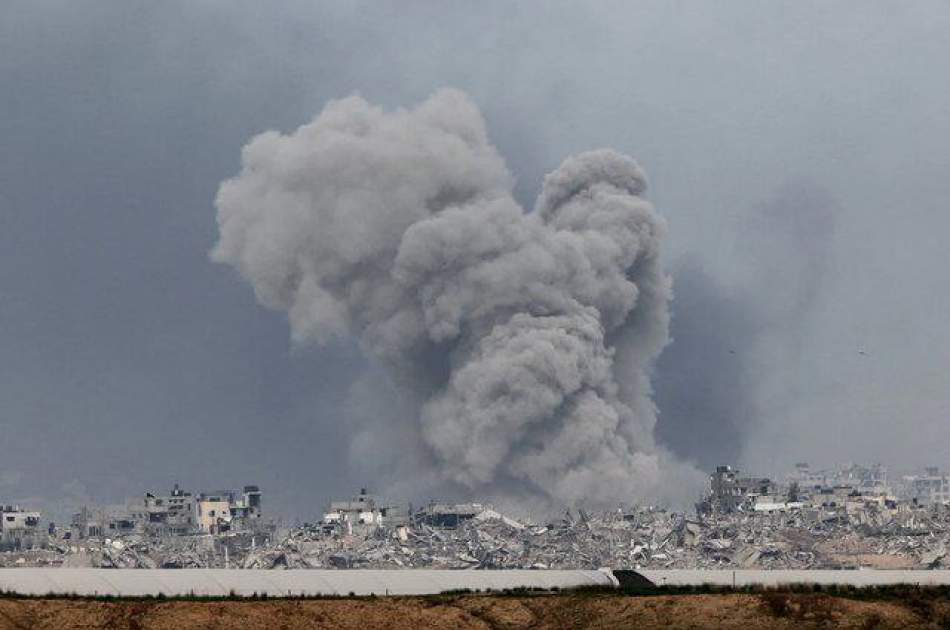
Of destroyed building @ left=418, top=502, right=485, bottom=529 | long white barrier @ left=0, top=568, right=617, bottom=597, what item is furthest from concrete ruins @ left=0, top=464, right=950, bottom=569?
long white barrier @ left=0, top=568, right=617, bottom=597

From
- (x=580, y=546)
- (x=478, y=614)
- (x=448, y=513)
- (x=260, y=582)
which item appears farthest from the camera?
(x=448, y=513)

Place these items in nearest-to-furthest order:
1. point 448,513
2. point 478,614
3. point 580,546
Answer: point 478,614 → point 580,546 → point 448,513

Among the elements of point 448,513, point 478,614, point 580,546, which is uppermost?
point 448,513

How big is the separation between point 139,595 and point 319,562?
73463 millimetres

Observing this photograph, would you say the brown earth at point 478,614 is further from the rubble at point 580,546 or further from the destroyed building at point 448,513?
the destroyed building at point 448,513

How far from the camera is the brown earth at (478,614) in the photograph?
62438mm

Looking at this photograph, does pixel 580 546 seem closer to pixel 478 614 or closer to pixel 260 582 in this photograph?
pixel 260 582

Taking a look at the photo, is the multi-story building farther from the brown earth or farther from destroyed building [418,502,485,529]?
the brown earth

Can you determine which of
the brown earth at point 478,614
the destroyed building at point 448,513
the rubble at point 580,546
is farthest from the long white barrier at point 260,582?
Answer: the destroyed building at point 448,513

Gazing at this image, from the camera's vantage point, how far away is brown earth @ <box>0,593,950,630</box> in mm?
62438

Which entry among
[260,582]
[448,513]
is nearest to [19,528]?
[448,513]

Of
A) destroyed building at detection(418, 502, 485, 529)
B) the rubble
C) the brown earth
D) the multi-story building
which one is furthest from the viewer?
the multi-story building

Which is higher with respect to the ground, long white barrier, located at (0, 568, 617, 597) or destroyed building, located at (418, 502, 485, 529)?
destroyed building, located at (418, 502, 485, 529)

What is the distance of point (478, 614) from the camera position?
65.1m
